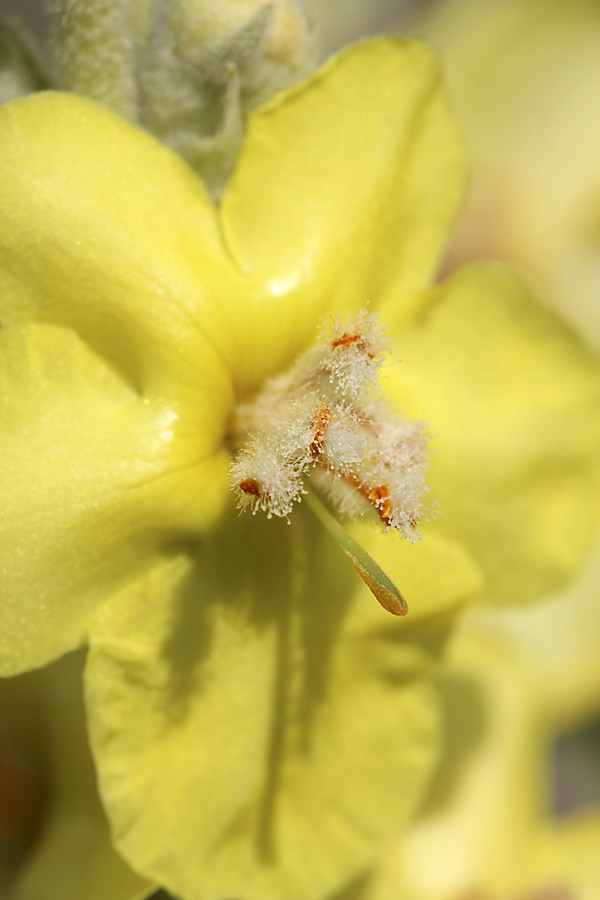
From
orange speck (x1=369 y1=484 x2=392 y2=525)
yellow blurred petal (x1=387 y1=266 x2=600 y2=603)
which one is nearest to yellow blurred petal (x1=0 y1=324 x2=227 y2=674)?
orange speck (x1=369 y1=484 x2=392 y2=525)

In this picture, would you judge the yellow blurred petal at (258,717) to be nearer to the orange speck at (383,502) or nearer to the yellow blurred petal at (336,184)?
the orange speck at (383,502)

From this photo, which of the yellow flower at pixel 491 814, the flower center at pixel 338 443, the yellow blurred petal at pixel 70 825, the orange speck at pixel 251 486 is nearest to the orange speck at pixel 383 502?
the flower center at pixel 338 443

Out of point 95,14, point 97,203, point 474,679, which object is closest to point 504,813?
point 474,679

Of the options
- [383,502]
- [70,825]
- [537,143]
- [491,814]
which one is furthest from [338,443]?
[537,143]

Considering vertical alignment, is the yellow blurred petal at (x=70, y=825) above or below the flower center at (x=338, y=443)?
below

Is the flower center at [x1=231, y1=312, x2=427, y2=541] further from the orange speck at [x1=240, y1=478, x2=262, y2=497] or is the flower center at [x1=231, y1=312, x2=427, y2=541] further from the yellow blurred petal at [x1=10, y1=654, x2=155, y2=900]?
the yellow blurred petal at [x1=10, y1=654, x2=155, y2=900]

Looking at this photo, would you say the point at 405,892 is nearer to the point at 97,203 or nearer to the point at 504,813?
the point at 504,813
